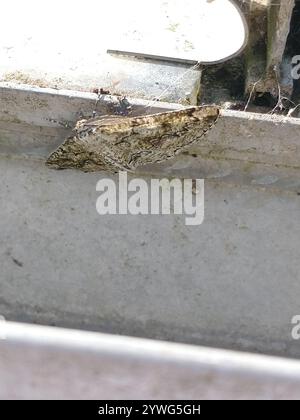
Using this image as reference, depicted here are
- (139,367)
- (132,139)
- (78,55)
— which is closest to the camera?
(139,367)

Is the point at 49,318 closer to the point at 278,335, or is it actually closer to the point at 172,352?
the point at 278,335

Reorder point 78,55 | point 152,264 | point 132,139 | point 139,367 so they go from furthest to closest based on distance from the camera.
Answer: point 78,55 → point 152,264 → point 132,139 → point 139,367

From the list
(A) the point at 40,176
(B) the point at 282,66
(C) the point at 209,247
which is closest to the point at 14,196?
(A) the point at 40,176

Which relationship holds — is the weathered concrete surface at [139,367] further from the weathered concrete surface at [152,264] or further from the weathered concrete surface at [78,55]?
the weathered concrete surface at [78,55]

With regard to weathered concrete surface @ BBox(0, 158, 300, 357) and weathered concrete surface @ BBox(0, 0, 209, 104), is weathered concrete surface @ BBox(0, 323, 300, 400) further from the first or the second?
weathered concrete surface @ BBox(0, 0, 209, 104)

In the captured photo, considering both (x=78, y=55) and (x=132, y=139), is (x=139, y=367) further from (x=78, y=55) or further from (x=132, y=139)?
(x=78, y=55)

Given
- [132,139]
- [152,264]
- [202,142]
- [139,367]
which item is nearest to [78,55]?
[132,139]
